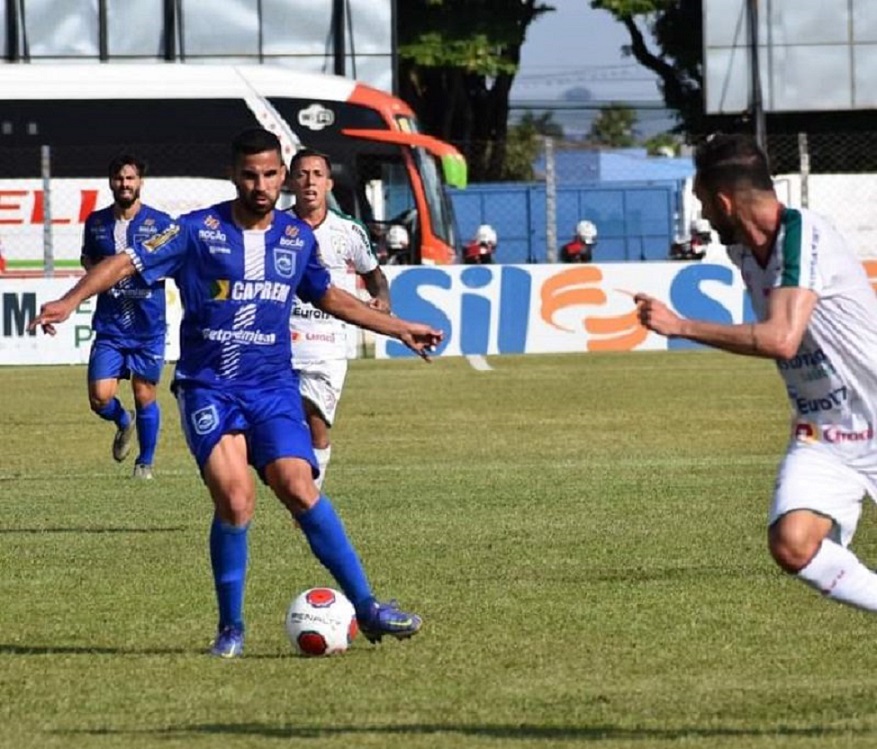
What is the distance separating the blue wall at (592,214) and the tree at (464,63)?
48.6 inches

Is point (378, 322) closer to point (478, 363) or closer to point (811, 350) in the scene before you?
point (811, 350)

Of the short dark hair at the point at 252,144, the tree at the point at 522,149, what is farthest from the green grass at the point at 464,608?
the tree at the point at 522,149

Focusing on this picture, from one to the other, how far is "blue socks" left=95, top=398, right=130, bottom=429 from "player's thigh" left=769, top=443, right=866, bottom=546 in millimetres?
9405

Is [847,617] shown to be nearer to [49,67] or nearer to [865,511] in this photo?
[865,511]

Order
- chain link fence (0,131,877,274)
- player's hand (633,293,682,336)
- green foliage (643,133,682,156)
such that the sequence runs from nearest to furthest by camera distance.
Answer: player's hand (633,293,682,336) → chain link fence (0,131,877,274) → green foliage (643,133,682,156)

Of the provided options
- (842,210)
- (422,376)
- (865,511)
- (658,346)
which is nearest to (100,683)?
(865,511)

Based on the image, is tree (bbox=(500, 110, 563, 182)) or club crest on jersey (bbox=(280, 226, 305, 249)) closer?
club crest on jersey (bbox=(280, 226, 305, 249))

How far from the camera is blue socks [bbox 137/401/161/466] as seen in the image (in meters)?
16.3

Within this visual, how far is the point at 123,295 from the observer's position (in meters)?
16.0

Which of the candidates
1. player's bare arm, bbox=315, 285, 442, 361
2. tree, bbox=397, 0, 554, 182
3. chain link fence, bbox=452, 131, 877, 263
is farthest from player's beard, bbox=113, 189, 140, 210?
tree, bbox=397, 0, 554, 182

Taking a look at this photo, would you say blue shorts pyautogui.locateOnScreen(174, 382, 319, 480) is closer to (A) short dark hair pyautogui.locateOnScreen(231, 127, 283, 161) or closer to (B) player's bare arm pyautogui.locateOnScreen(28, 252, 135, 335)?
(B) player's bare arm pyautogui.locateOnScreen(28, 252, 135, 335)

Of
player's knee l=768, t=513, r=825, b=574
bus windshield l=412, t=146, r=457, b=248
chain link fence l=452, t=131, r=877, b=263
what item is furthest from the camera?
chain link fence l=452, t=131, r=877, b=263

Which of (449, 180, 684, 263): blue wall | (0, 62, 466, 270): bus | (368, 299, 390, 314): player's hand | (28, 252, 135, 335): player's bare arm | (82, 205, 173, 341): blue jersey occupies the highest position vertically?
(28, 252, 135, 335): player's bare arm

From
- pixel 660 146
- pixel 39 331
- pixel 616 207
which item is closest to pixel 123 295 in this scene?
pixel 39 331
